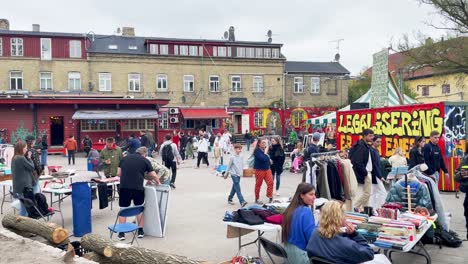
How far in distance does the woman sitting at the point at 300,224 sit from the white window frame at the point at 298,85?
36.7m

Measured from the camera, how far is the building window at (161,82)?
3734cm

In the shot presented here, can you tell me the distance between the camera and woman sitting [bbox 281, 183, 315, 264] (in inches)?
206

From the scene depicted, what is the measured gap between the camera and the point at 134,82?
36750 millimetres

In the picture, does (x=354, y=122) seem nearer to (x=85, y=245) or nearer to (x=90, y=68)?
(x=85, y=245)

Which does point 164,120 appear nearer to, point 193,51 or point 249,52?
point 193,51

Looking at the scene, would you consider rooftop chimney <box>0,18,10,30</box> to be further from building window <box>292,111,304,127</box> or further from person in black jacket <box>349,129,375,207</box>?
person in black jacket <box>349,129,375,207</box>

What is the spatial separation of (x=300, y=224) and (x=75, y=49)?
33805 mm

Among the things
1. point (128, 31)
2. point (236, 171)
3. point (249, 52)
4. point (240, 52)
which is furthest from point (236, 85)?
point (236, 171)

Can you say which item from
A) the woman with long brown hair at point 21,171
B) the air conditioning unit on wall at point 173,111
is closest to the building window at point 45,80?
the air conditioning unit on wall at point 173,111

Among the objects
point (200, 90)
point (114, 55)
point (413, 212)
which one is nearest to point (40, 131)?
point (114, 55)

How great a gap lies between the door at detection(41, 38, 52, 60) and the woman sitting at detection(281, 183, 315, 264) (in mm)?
33947

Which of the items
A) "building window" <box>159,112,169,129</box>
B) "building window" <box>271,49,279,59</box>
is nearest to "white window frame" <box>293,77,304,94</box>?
"building window" <box>271,49,279,59</box>

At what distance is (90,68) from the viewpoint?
116 feet

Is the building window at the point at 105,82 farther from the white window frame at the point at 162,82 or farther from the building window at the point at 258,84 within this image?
the building window at the point at 258,84
